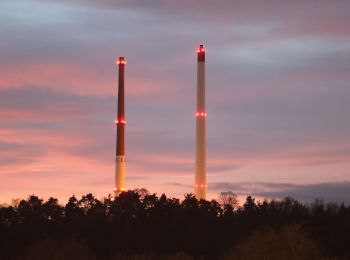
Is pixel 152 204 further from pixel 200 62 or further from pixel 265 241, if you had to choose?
pixel 265 241

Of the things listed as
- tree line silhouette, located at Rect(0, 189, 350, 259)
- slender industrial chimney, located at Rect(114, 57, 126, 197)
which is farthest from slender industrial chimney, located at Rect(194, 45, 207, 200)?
slender industrial chimney, located at Rect(114, 57, 126, 197)

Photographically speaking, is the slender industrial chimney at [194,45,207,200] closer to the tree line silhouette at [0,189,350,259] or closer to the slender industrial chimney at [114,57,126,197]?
the tree line silhouette at [0,189,350,259]

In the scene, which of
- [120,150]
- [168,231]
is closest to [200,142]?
[120,150]

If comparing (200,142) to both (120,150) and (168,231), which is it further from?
(168,231)

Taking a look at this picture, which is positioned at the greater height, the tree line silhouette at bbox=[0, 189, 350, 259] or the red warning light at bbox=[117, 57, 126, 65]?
the red warning light at bbox=[117, 57, 126, 65]

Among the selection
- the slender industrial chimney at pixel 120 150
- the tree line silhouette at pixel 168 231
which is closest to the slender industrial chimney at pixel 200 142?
the tree line silhouette at pixel 168 231

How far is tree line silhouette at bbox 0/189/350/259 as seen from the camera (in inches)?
2443

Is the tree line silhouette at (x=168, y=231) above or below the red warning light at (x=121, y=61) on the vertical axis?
below

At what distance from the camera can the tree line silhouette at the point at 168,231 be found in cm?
6206

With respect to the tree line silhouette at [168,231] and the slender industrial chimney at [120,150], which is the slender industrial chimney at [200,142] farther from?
the slender industrial chimney at [120,150]

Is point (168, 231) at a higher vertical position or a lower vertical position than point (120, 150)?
lower

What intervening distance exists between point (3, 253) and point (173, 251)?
1411cm

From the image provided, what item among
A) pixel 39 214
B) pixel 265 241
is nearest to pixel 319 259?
pixel 265 241

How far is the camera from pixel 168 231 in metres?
76.9
